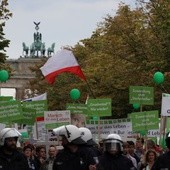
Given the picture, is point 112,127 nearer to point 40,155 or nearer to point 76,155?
point 40,155

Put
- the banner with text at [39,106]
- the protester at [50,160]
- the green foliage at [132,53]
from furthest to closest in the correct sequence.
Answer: the green foliage at [132,53] < the banner with text at [39,106] < the protester at [50,160]

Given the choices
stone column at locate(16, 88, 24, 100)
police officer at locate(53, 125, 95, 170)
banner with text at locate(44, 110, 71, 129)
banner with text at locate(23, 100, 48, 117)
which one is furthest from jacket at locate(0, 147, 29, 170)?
stone column at locate(16, 88, 24, 100)

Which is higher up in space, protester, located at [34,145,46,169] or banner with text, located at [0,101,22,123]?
banner with text, located at [0,101,22,123]

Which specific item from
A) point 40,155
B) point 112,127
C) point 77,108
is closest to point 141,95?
point 112,127

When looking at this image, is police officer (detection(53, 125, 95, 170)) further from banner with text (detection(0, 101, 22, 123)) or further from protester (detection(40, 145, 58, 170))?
banner with text (detection(0, 101, 22, 123))

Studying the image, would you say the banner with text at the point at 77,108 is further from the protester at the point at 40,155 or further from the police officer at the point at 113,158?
the police officer at the point at 113,158

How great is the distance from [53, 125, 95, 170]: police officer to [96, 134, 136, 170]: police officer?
28 centimetres

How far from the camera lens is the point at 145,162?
1540 cm

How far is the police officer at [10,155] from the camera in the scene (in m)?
12.0

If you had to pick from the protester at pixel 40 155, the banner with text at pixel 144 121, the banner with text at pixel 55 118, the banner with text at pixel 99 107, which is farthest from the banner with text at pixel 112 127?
the protester at pixel 40 155

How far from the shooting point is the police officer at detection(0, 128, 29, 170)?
12.0 metres

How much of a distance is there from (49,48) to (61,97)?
62956 millimetres

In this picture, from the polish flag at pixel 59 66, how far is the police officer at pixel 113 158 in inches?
487

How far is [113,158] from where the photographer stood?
1217cm
